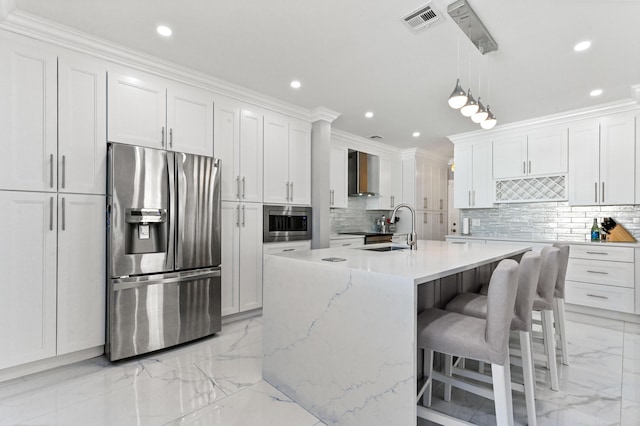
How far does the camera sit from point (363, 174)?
5.51 meters

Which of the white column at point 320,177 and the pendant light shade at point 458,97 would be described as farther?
the white column at point 320,177

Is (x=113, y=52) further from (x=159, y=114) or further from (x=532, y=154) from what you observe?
(x=532, y=154)

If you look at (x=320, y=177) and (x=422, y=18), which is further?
(x=320, y=177)

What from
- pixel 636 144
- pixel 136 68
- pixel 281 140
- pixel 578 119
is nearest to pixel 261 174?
pixel 281 140

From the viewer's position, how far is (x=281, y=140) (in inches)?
151

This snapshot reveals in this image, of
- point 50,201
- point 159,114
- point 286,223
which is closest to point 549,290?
point 286,223

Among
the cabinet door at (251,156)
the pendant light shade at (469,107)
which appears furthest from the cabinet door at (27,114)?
the pendant light shade at (469,107)

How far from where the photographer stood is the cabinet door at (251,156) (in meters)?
3.43

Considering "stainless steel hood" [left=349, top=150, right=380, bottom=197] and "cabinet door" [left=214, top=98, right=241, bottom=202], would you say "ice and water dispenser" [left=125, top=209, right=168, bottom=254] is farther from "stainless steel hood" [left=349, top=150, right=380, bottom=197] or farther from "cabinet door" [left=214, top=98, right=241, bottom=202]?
"stainless steel hood" [left=349, top=150, right=380, bottom=197]

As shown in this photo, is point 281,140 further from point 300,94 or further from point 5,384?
point 5,384

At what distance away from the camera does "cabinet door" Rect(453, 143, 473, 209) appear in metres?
5.07

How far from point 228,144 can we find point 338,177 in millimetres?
2096

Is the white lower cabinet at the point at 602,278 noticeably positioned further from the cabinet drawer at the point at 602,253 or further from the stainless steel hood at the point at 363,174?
the stainless steel hood at the point at 363,174

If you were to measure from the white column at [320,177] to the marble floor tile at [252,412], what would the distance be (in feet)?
7.56
